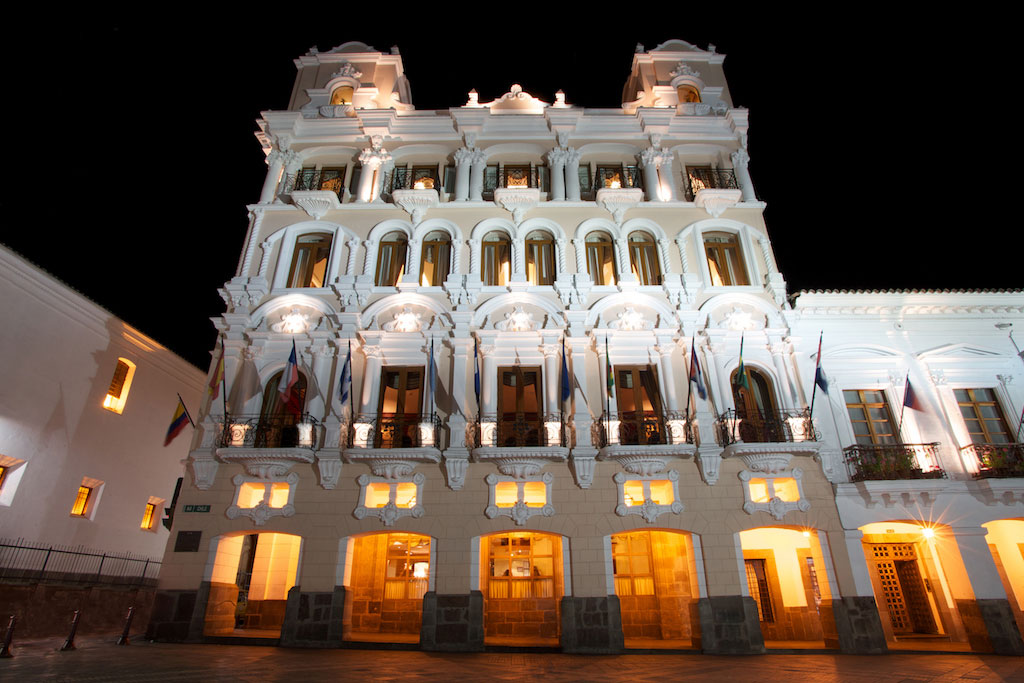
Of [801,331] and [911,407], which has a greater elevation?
[801,331]

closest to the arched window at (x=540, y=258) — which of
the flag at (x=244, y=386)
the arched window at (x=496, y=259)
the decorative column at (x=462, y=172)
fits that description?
the arched window at (x=496, y=259)

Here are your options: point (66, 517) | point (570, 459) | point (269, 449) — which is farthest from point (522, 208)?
point (66, 517)

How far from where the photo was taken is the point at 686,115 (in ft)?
69.6

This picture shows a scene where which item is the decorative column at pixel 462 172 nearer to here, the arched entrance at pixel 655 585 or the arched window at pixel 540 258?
the arched window at pixel 540 258

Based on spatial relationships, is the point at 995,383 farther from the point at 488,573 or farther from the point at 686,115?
the point at 488,573

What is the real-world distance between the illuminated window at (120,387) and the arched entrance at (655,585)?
18.2m

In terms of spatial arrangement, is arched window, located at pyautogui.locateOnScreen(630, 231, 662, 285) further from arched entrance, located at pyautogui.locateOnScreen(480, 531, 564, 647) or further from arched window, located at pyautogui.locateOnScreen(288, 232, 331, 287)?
arched window, located at pyautogui.locateOnScreen(288, 232, 331, 287)

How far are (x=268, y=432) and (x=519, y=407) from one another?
737 cm

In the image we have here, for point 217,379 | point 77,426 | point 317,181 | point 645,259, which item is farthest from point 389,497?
point 317,181

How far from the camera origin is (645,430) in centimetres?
1560

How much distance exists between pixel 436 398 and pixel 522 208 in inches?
300

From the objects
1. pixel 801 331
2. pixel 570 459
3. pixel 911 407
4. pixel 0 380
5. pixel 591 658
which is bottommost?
pixel 591 658

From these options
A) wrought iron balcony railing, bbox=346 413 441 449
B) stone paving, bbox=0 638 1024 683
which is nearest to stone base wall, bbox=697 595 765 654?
stone paving, bbox=0 638 1024 683

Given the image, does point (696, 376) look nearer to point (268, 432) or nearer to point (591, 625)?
point (591, 625)
